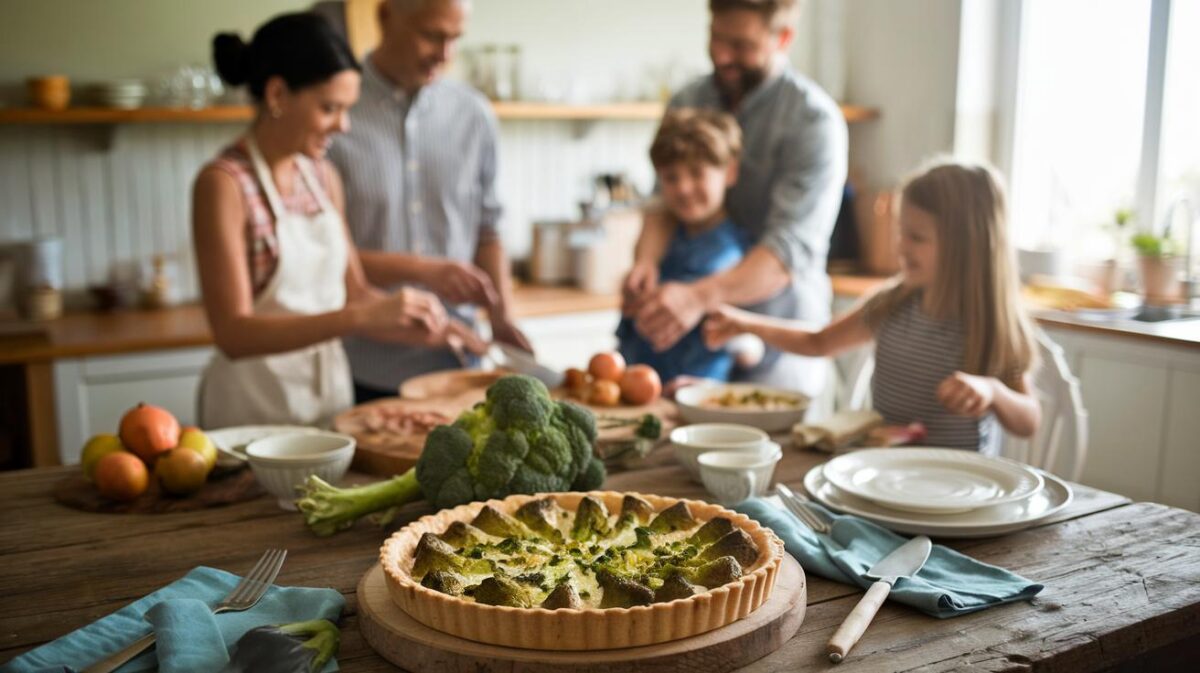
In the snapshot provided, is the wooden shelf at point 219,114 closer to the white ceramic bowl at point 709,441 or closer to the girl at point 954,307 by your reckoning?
the girl at point 954,307

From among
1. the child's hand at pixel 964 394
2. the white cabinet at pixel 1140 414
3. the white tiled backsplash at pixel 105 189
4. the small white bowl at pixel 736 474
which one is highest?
the white tiled backsplash at pixel 105 189

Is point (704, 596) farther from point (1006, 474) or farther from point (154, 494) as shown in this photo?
point (154, 494)

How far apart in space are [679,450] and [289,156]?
1152 millimetres

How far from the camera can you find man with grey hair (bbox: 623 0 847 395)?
8.46 feet

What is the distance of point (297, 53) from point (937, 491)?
1.51m

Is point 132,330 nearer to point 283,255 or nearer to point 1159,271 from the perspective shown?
point 283,255

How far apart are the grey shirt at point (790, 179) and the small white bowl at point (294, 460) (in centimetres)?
126

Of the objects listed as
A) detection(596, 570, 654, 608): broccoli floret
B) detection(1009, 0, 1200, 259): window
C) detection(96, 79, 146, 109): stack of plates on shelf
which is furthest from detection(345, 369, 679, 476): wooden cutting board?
detection(1009, 0, 1200, 259): window

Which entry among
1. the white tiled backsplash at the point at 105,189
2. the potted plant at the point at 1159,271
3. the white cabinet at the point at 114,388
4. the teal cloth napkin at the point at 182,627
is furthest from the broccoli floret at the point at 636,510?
the white tiled backsplash at the point at 105,189

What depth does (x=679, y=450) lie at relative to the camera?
5.76 feet

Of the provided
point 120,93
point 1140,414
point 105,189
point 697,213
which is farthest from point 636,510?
point 105,189

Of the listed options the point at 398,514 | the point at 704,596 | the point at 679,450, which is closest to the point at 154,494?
the point at 398,514

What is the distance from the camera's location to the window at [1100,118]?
12.5 feet

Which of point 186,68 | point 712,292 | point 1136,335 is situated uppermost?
point 186,68
